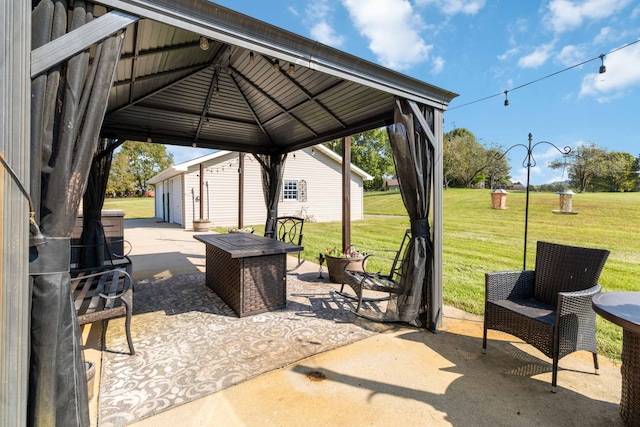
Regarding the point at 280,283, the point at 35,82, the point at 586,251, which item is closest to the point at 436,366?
the point at 586,251

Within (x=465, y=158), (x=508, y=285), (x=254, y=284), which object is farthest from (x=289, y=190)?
(x=465, y=158)

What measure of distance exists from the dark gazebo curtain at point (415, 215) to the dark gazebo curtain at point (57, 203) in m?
2.60

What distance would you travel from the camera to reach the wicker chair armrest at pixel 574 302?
1.99m

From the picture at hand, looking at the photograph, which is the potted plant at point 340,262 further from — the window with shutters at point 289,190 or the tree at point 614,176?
the tree at point 614,176

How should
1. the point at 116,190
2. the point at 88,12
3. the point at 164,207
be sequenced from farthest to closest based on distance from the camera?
the point at 116,190 → the point at 164,207 → the point at 88,12

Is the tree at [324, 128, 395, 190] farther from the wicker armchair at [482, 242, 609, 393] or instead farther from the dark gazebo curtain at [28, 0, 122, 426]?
the dark gazebo curtain at [28, 0, 122, 426]

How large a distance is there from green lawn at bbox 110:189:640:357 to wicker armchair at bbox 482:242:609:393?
29.7 inches

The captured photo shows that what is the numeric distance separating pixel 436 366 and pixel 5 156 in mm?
3001

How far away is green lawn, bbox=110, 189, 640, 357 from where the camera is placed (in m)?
4.15

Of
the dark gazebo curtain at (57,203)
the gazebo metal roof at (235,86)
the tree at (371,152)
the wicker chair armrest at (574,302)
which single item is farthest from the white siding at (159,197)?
the wicker chair armrest at (574,302)

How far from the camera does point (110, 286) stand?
9.46ft

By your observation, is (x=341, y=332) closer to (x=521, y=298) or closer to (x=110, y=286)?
(x=521, y=298)

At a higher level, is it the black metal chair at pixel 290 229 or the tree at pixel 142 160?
the tree at pixel 142 160

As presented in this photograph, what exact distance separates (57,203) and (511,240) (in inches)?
367
